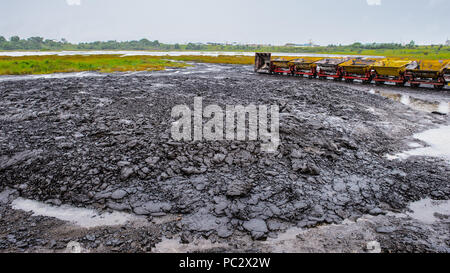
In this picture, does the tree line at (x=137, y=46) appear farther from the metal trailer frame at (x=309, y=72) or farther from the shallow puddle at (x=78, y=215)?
the shallow puddle at (x=78, y=215)

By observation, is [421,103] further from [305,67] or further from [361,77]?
[305,67]

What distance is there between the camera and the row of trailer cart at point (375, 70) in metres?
18.4

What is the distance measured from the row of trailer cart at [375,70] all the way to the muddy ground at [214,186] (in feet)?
36.5

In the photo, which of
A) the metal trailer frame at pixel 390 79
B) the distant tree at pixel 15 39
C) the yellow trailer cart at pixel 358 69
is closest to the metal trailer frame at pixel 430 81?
the metal trailer frame at pixel 390 79

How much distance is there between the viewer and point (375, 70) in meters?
20.9

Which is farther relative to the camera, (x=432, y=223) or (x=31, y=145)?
(x=31, y=145)

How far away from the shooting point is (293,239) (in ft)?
15.3

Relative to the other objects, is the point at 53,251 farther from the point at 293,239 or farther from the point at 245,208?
the point at 293,239

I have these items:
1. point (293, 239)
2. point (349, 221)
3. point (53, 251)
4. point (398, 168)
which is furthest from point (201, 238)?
point (398, 168)

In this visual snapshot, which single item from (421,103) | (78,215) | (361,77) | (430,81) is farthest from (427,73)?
(78,215)

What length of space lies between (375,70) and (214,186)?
68.2 feet

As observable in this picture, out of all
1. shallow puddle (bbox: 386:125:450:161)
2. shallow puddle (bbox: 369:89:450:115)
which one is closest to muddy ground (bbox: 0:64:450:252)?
shallow puddle (bbox: 386:125:450:161)

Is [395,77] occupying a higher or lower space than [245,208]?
higher

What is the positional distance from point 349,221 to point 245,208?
218 centimetres
